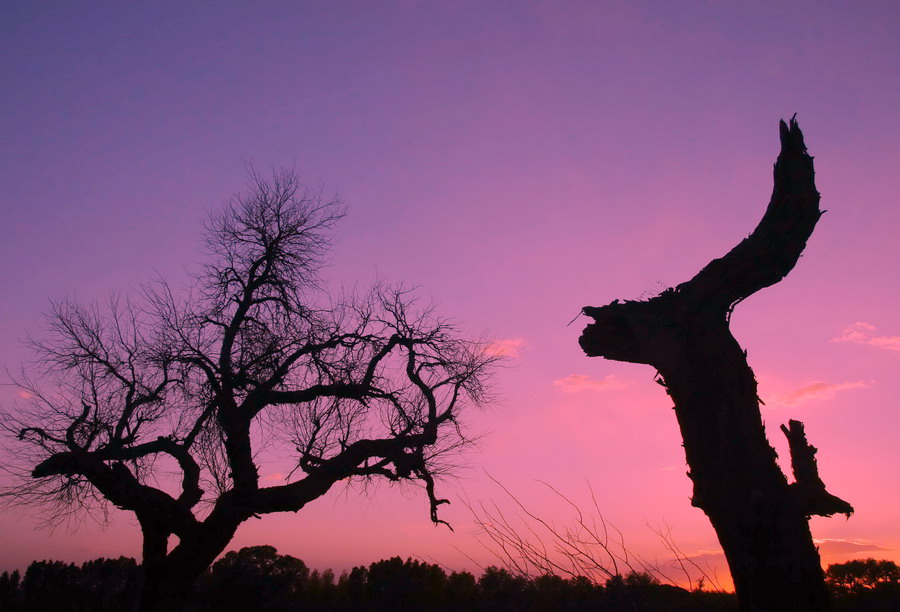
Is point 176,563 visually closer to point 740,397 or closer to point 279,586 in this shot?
point 279,586

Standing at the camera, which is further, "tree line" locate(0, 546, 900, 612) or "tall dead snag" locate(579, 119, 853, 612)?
"tree line" locate(0, 546, 900, 612)

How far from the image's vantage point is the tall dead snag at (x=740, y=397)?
8.23 ft

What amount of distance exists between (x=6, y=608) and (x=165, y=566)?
5540 millimetres

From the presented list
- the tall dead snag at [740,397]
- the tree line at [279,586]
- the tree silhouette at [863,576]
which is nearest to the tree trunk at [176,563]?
the tree line at [279,586]

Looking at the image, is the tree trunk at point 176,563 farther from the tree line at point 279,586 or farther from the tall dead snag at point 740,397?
the tall dead snag at point 740,397

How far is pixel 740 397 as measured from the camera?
2.80 m

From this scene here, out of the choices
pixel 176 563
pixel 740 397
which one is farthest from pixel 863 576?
pixel 176 563

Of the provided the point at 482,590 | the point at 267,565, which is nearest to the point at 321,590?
the point at 267,565

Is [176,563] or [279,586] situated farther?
[279,586]

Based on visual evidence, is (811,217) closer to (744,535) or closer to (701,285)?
(701,285)

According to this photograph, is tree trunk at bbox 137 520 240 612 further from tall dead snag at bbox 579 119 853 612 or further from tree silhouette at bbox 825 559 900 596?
tree silhouette at bbox 825 559 900 596

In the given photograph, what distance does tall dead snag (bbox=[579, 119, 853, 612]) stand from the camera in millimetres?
2508

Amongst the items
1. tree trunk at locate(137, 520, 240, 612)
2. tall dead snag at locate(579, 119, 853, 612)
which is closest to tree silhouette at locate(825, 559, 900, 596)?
tall dead snag at locate(579, 119, 853, 612)

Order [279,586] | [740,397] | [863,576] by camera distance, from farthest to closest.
A: [279,586] < [863,576] < [740,397]
